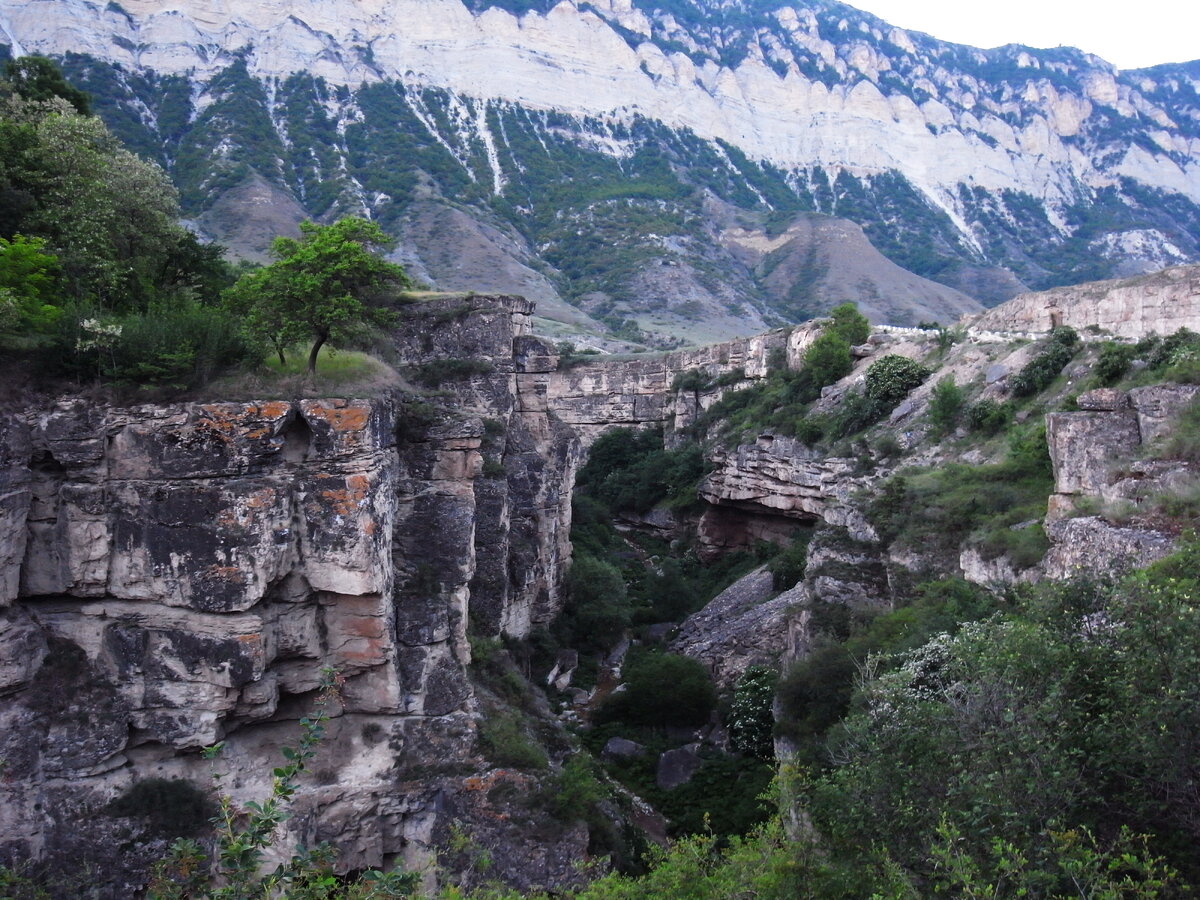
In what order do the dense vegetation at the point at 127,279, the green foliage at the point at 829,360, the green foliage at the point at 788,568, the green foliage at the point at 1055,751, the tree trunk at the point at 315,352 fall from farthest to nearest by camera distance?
1. the green foliage at the point at 829,360
2. the green foliage at the point at 788,568
3. the tree trunk at the point at 315,352
4. the dense vegetation at the point at 127,279
5. the green foliage at the point at 1055,751

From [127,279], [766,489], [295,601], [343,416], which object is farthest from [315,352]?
[766,489]

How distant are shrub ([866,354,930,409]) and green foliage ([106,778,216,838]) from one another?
1049 inches

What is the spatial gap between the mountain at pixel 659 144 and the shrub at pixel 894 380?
37823 mm

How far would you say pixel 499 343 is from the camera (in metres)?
23.5

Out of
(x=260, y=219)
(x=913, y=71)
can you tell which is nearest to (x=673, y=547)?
(x=260, y=219)

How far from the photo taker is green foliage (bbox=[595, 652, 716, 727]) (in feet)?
72.6

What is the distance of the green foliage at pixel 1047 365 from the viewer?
26.0 m

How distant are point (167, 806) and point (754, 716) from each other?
1294 cm

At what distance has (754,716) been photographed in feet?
67.8

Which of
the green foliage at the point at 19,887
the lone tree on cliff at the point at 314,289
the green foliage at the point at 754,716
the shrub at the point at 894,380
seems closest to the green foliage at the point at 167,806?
the green foliage at the point at 19,887

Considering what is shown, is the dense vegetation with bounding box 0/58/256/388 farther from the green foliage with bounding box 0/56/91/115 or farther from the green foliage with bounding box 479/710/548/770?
the green foliage with bounding box 479/710/548/770

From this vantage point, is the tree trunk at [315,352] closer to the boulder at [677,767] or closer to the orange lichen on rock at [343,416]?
the orange lichen on rock at [343,416]

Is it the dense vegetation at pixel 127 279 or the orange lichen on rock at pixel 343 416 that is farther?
the orange lichen on rock at pixel 343 416

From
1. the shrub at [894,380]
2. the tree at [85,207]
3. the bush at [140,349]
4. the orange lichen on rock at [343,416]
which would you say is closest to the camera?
the bush at [140,349]
